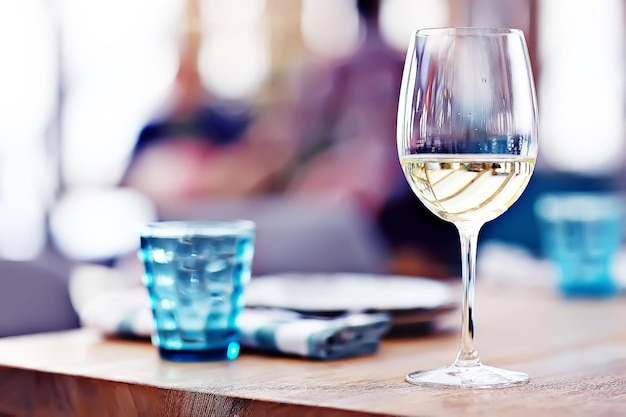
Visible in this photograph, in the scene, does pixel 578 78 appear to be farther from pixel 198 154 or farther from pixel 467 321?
pixel 467 321

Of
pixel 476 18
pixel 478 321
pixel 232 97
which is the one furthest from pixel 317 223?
pixel 232 97

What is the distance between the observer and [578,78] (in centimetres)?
577

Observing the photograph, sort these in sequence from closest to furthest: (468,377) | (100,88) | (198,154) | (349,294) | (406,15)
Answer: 1. (468,377)
2. (349,294)
3. (198,154)
4. (406,15)
5. (100,88)

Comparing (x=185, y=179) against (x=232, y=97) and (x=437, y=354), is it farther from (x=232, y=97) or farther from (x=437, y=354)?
(x=232, y=97)

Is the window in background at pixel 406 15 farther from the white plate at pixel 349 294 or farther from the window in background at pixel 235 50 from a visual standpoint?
the white plate at pixel 349 294

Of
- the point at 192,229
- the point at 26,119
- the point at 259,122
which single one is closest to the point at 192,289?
the point at 192,229

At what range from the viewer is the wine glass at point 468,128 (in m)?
0.78

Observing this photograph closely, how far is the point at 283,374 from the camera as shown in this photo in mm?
822

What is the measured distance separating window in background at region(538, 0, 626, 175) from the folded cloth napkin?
15.9ft

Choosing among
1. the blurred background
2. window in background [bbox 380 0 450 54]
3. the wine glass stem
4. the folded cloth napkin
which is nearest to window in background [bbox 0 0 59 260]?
the blurred background

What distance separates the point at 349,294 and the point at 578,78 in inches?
191

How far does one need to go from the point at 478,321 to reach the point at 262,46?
6.92 meters

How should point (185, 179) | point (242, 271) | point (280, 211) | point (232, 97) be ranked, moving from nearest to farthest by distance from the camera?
1. point (242, 271)
2. point (280, 211)
3. point (185, 179)
4. point (232, 97)

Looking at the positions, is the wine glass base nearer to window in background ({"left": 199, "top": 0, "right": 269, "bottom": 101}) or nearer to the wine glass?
the wine glass
